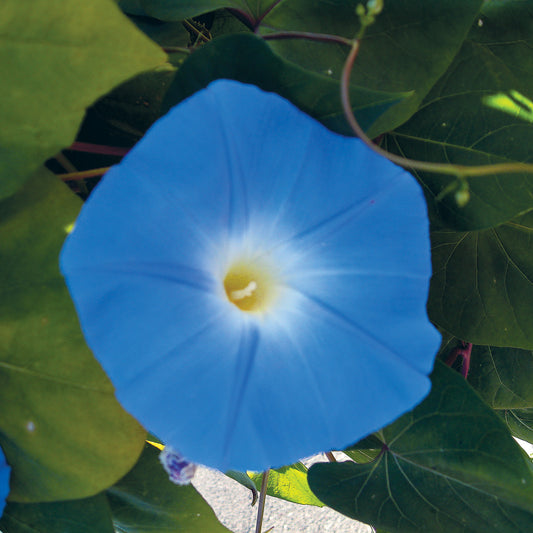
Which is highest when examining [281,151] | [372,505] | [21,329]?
[281,151]

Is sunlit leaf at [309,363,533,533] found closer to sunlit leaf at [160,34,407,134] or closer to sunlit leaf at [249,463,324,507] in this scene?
sunlit leaf at [160,34,407,134]

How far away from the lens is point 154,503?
0.47 metres

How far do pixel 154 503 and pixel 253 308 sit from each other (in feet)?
0.80

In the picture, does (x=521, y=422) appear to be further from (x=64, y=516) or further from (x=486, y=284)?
(x=64, y=516)

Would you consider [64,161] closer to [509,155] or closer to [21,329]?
[21,329]

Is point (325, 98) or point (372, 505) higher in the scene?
point (325, 98)

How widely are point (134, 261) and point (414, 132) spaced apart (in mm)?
277

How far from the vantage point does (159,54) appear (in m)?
0.29

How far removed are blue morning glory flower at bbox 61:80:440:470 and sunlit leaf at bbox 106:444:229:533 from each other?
22cm

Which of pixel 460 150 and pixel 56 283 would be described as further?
pixel 460 150

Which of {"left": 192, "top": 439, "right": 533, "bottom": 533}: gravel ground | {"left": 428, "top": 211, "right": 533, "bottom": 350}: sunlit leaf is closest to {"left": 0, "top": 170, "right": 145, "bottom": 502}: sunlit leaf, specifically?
{"left": 428, "top": 211, "right": 533, "bottom": 350}: sunlit leaf

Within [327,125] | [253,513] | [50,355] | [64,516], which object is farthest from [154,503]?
[253,513]

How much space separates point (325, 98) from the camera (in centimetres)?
33

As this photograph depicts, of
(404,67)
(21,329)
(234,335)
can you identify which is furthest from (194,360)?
(404,67)
